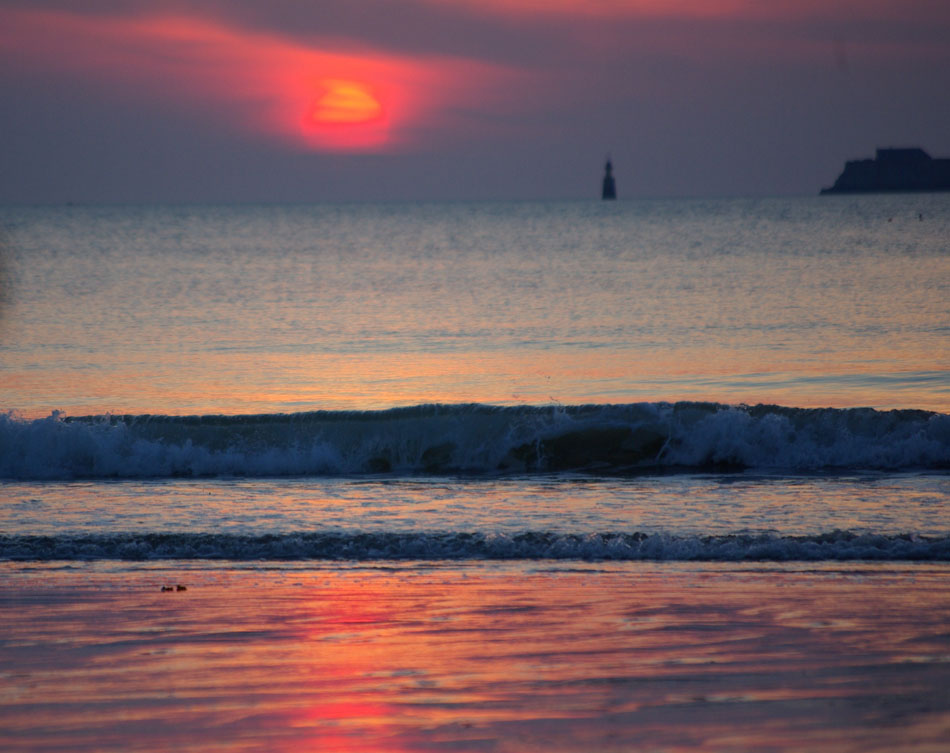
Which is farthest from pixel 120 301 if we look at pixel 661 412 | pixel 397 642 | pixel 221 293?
pixel 397 642

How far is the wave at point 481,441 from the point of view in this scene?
1434 centimetres

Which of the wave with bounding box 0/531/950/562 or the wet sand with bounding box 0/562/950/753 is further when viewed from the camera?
the wave with bounding box 0/531/950/562

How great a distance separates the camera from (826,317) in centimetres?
3006

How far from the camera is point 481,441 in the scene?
15281 mm

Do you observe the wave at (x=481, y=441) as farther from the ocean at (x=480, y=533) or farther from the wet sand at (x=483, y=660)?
the wet sand at (x=483, y=660)

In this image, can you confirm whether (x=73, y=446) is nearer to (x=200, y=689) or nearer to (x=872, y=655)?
(x=200, y=689)

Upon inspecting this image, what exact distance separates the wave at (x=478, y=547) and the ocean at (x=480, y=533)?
4cm

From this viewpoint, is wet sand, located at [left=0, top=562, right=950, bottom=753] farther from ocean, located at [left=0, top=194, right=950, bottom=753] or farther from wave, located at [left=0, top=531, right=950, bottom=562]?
wave, located at [left=0, top=531, right=950, bottom=562]

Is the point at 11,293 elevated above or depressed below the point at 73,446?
above

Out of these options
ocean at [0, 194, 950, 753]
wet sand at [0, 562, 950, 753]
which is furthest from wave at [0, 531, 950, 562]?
wet sand at [0, 562, 950, 753]

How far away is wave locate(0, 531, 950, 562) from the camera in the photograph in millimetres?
8852

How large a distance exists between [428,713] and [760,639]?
219 cm

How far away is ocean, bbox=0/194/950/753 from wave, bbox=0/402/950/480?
0.05 m

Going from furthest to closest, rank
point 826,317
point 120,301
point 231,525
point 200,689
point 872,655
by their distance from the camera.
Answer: point 120,301
point 826,317
point 231,525
point 872,655
point 200,689
